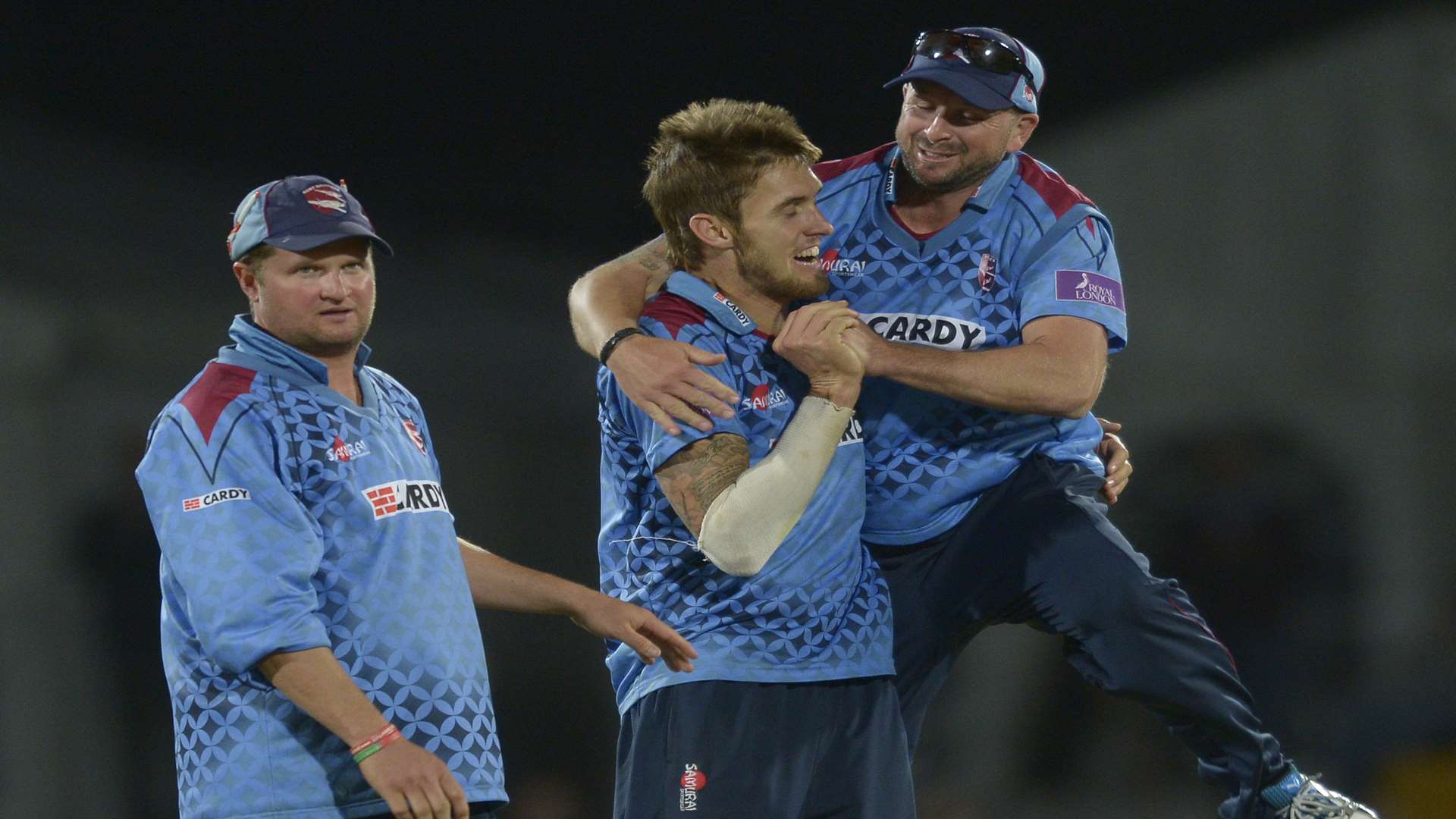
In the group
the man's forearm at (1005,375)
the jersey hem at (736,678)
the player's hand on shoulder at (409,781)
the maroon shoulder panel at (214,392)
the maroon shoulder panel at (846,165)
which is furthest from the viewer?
the maroon shoulder panel at (846,165)

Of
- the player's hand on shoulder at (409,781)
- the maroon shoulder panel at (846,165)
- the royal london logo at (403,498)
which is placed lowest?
the player's hand on shoulder at (409,781)

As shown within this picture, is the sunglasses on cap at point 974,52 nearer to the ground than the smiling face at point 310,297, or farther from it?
farther from it

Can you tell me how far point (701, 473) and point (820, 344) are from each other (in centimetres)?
25

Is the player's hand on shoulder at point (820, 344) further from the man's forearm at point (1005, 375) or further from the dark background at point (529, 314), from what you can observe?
the dark background at point (529, 314)

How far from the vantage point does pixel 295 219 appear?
88.2 inches

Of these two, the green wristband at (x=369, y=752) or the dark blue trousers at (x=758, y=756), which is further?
the dark blue trousers at (x=758, y=756)

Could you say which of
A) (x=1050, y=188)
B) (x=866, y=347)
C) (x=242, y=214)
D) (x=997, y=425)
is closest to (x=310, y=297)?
(x=242, y=214)

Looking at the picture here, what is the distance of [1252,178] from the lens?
6.49 meters

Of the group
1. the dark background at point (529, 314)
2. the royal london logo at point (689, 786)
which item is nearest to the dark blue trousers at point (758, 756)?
the royal london logo at point (689, 786)

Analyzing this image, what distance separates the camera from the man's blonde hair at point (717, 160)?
7.91 feet

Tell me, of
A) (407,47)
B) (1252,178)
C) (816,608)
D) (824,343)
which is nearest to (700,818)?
(816,608)

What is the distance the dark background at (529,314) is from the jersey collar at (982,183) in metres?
3.18

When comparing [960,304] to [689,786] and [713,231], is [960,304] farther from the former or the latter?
[689,786]

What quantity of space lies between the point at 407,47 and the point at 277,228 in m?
4.08
